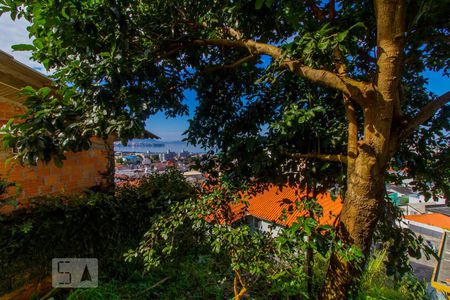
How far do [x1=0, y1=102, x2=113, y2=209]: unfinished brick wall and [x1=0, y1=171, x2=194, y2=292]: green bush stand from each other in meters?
0.57

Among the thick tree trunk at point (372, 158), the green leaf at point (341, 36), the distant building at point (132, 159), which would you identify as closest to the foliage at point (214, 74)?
the green leaf at point (341, 36)

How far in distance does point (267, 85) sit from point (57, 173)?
4.02 metres

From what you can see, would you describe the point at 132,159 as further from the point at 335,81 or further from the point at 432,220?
the point at 432,220

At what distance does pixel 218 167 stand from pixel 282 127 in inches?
42.3

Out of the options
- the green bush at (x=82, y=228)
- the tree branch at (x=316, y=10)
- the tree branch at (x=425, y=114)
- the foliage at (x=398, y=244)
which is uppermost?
the tree branch at (x=316, y=10)

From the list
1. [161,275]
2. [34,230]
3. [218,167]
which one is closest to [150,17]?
[218,167]

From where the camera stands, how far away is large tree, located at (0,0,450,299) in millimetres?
1864

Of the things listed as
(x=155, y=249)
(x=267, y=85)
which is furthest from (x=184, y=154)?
(x=267, y=85)

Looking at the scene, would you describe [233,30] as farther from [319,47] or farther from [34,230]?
[34,230]

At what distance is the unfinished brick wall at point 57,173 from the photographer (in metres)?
3.68

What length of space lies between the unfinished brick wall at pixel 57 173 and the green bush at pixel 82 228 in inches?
22.4

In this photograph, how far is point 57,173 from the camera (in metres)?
4.43

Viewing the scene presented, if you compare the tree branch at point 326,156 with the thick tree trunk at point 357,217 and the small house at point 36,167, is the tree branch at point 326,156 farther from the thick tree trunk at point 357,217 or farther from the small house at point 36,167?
the small house at point 36,167

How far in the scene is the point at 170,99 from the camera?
298cm
